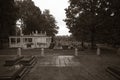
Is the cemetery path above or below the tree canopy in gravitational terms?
below

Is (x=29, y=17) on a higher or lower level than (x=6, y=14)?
higher

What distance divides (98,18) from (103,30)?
2.30 metres

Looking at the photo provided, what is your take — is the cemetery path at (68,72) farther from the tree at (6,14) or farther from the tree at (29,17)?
the tree at (29,17)

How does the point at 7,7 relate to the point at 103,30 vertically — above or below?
above

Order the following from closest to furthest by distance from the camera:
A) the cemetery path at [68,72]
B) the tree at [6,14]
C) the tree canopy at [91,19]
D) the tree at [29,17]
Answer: the cemetery path at [68,72]
the tree canopy at [91,19]
the tree at [6,14]
the tree at [29,17]

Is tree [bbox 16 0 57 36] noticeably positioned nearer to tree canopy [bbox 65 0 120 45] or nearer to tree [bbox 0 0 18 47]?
tree [bbox 0 0 18 47]

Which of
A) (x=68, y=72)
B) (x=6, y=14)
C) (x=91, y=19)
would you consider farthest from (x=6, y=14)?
(x=68, y=72)

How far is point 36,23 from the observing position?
163ft

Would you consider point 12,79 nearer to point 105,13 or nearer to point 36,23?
point 105,13

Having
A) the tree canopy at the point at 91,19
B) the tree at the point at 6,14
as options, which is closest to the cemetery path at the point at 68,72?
the tree canopy at the point at 91,19

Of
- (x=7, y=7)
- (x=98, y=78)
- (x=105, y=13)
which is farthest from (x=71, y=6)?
(x=98, y=78)

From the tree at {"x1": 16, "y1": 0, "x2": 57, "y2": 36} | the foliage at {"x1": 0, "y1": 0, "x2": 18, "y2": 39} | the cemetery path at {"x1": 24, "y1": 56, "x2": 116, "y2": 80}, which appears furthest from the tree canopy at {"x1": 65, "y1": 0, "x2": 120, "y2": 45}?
the tree at {"x1": 16, "y1": 0, "x2": 57, "y2": 36}

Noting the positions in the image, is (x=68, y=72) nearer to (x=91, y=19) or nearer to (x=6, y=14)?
(x=91, y=19)

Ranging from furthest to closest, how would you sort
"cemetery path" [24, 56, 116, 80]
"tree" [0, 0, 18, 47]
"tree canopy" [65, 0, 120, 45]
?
"tree" [0, 0, 18, 47], "tree canopy" [65, 0, 120, 45], "cemetery path" [24, 56, 116, 80]
